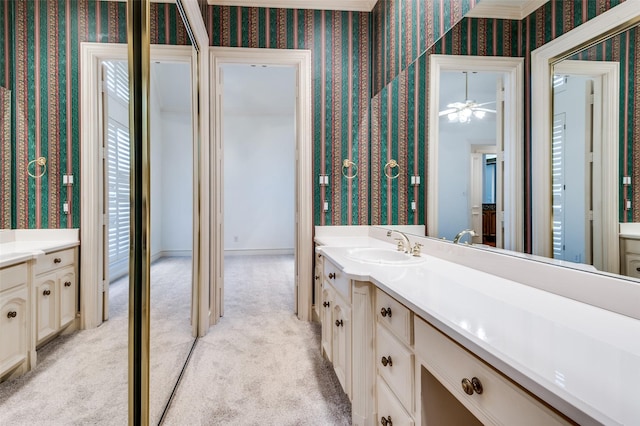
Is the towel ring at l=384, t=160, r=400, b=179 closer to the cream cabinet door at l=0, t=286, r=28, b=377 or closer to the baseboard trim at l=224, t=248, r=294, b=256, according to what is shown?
the cream cabinet door at l=0, t=286, r=28, b=377

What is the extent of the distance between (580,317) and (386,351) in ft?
2.14

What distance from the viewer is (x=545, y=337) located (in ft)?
2.32

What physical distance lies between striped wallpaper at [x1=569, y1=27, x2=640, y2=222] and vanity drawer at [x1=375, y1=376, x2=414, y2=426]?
88 centimetres

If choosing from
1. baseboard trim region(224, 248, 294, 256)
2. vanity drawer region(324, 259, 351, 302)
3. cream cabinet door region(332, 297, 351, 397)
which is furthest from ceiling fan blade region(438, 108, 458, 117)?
baseboard trim region(224, 248, 294, 256)

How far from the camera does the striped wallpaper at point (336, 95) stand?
9.56 feet

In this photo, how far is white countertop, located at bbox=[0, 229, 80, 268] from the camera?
56 centimetres

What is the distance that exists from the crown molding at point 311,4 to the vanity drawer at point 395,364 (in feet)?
9.14

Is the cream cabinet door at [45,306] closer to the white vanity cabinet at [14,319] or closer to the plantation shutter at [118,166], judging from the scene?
the white vanity cabinet at [14,319]

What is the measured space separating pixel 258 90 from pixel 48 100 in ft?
18.2

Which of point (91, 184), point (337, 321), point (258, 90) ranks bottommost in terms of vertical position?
point (337, 321)

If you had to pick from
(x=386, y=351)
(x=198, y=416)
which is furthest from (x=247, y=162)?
(x=386, y=351)

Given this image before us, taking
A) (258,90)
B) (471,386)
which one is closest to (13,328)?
(471,386)

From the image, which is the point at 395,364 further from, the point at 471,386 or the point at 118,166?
the point at 118,166

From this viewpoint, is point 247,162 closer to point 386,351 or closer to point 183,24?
point 183,24
